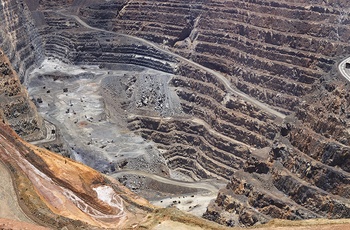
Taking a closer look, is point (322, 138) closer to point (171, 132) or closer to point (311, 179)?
point (311, 179)

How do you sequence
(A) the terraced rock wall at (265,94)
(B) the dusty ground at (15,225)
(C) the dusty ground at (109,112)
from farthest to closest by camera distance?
(C) the dusty ground at (109,112) → (A) the terraced rock wall at (265,94) → (B) the dusty ground at (15,225)

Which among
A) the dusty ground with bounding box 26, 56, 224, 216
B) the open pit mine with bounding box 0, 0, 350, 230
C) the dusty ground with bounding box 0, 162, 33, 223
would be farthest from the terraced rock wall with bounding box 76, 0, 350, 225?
the dusty ground with bounding box 0, 162, 33, 223

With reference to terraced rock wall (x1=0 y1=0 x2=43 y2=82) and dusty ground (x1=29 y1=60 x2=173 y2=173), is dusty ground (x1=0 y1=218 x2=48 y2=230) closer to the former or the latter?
dusty ground (x1=29 y1=60 x2=173 y2=173)

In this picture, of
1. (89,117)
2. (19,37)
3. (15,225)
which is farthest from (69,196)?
(19,37)

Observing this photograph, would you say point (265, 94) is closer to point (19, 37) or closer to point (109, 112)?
point (109, 112)

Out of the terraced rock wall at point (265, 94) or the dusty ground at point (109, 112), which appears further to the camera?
the dusty ground at point (109, 112)

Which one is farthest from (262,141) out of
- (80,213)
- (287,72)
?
(80,213)

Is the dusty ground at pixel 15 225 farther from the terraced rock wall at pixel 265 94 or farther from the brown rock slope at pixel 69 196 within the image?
the terraced rock wall at pixel 265 94

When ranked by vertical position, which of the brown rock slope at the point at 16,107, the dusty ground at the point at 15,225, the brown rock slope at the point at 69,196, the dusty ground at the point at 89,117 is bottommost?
the dusty ground at the point at 15,225

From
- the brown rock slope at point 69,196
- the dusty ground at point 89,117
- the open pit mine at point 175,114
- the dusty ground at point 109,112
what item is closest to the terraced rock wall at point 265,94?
the open pit mine at point 175,114
